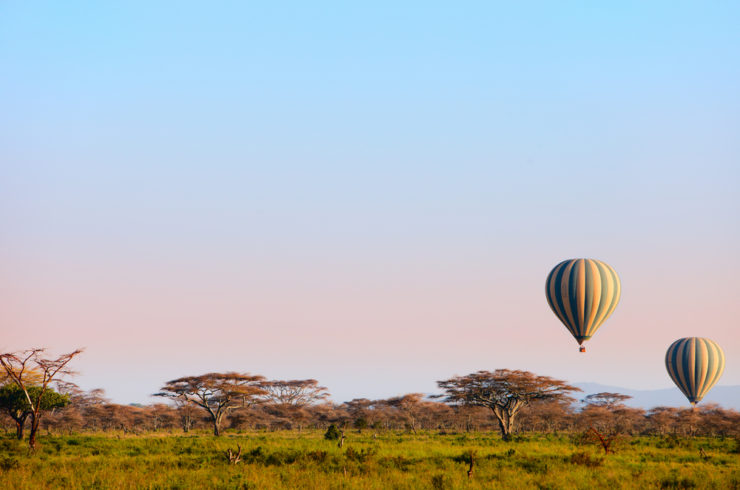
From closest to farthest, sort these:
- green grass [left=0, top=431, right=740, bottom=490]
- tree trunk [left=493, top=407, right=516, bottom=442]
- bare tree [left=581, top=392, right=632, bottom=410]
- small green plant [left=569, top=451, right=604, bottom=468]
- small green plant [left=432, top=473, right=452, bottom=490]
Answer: small green plant [left=432, top=473, right=452, bottom=490]
green grass [left=0, top=431, right=740, bottom=490]
small green plant [left=569, top=451, right=604, bottom=468]
tree trunk [left=493, top=407, right=516, bottom=442]
bare tree [left=581, top=392, right=632, bottom=410]

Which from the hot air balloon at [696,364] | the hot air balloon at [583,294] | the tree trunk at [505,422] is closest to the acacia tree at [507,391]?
the tree trunk at [505,422]

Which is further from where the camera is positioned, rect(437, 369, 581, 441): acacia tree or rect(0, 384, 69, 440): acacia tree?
rect(437, 369, 581, 441): acacia tree

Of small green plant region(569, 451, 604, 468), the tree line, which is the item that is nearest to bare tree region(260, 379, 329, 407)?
the tree line

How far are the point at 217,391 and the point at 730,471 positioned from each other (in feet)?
144

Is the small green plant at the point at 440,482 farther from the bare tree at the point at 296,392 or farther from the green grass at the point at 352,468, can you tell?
the bare tree at the point at 296,392

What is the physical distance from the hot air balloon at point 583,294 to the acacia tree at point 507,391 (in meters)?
9.37

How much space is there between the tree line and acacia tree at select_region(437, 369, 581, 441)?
8 centimetres

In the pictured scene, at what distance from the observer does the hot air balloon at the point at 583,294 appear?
4462 centimetres

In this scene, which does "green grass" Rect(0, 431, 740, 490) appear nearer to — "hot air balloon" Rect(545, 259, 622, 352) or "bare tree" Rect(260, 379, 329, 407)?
"hot air balloon" Rect(545, 259, 622, 352)

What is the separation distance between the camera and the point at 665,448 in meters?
40.2

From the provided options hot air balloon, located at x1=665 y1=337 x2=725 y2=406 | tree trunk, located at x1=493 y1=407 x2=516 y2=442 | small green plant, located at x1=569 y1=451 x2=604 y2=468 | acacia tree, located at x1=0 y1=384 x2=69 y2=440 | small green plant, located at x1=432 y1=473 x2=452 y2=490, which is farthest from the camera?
hot air balloon, located at x1=665 y1=337 x2=725 y2=406

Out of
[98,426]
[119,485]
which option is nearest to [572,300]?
[119,485]

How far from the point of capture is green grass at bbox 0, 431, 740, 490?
75.8 feet

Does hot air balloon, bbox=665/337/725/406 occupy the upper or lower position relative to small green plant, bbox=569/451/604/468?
upper
